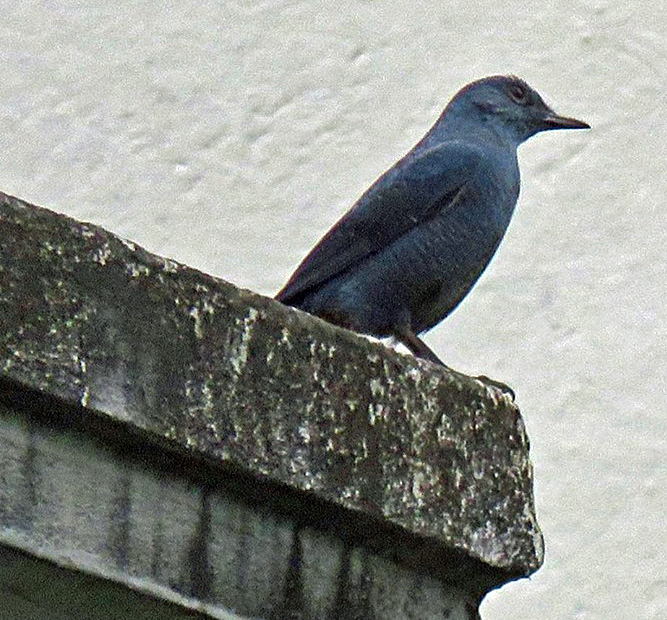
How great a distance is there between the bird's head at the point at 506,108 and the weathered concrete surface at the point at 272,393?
227 centimetres

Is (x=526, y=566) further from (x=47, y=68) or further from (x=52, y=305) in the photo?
(x=47, y=68)

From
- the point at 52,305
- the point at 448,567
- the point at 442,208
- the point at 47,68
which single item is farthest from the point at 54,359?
the point at 47,68

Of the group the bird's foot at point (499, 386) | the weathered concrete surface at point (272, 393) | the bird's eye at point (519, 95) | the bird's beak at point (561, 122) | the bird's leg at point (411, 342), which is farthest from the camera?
the bird's eye at point (519, 95)

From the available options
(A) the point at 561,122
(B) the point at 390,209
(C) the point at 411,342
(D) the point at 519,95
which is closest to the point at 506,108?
(D) the point at 519,95

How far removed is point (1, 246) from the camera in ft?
5.70

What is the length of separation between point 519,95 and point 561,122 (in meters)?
0.14

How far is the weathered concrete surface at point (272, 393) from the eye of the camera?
1734mm

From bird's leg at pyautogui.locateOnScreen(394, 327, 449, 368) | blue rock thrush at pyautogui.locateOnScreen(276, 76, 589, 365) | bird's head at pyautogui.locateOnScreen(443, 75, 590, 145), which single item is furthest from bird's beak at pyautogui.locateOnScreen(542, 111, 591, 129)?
bird's leg at pyautogui.locateOnScreen(394, 327, 449, 368)

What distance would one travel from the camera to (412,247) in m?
3.52

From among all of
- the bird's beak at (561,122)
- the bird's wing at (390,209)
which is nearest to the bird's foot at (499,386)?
the bird's wing at (390,209)

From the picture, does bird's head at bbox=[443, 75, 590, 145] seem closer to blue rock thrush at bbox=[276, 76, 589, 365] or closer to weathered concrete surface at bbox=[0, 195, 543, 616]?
blue rock thrush at bbox=[276, 76, 589, 365]

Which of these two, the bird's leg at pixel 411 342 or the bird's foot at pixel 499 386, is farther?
the bird's leg at pixel 411 342

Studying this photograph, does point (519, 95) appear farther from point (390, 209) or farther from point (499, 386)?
point (499, 386)

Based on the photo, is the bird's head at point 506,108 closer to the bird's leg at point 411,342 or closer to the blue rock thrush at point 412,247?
the blue rock thrush at point 412,247
